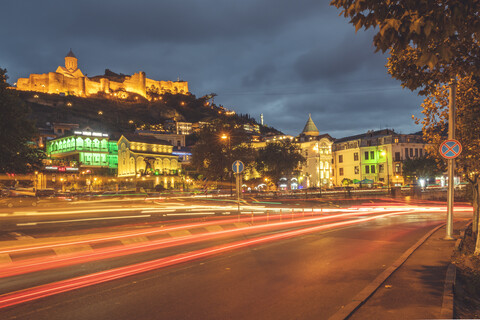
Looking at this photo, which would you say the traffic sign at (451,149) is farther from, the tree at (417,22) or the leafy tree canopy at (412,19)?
the leafy tree canopy at (412,19)

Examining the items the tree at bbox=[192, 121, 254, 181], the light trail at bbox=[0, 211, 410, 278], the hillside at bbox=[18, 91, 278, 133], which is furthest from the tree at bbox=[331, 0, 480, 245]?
the hillside at bbox=[18, 91, 278, 133]

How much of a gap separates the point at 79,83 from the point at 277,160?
453 ft

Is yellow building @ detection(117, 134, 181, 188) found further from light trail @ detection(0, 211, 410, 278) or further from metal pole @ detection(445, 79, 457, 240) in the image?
metal pole @ detection(445, 79, 457, 240)

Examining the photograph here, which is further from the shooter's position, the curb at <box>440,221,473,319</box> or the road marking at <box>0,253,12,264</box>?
the road marking at <box>0,253,12,264</box>

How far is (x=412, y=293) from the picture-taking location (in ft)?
22.1

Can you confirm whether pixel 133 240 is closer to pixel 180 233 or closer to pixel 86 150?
pixel 180 233

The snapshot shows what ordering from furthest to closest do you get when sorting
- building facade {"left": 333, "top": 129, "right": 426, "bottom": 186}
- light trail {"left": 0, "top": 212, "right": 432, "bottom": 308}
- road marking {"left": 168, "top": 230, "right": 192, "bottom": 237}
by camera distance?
building facade {"left": 333, "top": 129, "right": 426, "bottom": 186} < road marking {"left": 168, "top": 230, "right": 192, "bottom": 237} < light trail {"left": 0, "top": 212, "right": 432, "bottom": 308}

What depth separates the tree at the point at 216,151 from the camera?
55.0 metres

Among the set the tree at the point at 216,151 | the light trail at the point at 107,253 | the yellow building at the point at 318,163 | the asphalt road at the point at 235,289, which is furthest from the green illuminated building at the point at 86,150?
the asphalt road at the point at 235,289

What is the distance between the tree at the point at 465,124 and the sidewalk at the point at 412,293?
3.49 m

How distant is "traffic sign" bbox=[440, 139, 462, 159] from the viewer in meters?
12.3

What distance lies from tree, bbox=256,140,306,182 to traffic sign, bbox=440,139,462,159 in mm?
54865

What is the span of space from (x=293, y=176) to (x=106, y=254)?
76817 millimetres

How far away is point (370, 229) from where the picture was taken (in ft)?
56.4
